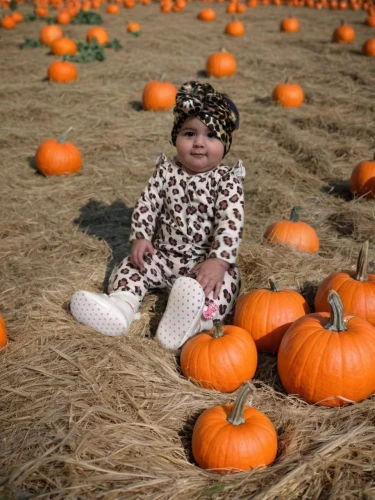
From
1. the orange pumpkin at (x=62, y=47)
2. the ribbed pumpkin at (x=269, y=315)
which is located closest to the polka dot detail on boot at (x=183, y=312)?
the ribbed pumpkin at (x=269, y=315)

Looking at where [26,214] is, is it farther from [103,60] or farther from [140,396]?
[103,60]

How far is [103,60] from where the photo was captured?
34.8 feet

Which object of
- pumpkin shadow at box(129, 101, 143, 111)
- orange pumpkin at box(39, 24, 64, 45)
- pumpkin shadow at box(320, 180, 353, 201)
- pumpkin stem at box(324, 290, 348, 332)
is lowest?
pumpkin shadow at box(320, 180, 353, 201)

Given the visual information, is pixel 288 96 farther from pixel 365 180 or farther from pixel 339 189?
pixel 365 180

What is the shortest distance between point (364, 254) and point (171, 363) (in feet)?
3.99

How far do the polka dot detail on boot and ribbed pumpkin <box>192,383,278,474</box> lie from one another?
2.64ft

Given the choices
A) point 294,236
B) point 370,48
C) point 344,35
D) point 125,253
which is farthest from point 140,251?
point 344,35

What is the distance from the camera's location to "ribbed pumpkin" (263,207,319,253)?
168 inches

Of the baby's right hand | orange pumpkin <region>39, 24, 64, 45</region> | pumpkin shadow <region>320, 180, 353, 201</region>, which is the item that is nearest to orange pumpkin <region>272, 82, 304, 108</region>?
pumpkin shadow <region>320, 180, 353, 201</region>

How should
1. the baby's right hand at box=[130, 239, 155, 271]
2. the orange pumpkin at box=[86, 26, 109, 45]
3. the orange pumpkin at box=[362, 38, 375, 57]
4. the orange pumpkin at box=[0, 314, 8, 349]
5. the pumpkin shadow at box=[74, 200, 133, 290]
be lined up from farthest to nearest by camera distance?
the orange pumpkin at box=[86, 26, 109, 45] < the orange pumpkin at box=[362, 38, 375, 57] < the pumpkin shadow at box=[74, 200, 133, 290] < the baby's right hand at box=[130, 239, 155, 271] < the orange pumpkin at box=[0, 314, 8, 349]

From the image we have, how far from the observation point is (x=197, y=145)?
136 inches

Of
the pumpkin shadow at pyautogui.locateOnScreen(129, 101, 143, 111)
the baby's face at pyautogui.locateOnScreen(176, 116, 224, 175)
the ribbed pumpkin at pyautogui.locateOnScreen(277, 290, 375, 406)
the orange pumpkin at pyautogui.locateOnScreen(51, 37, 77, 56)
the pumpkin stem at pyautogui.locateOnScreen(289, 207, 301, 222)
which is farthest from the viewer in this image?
the orange pumpkin at pyautogui.locateOnScreen(51, 37, 77, 56)

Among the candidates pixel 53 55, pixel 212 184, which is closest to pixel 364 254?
pixel 212 184

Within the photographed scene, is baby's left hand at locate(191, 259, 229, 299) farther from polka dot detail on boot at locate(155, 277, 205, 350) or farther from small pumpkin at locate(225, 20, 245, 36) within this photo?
small pumpkin at locate(225, 20, 245, 36)
